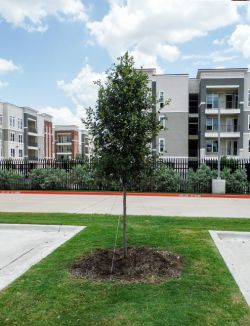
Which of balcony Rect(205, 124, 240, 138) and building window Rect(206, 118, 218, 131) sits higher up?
building window Rect(206, 118, 218, 131)

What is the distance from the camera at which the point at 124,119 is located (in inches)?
229

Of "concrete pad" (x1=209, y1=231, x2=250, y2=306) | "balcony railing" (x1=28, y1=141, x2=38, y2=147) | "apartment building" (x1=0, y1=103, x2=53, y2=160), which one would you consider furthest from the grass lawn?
"balcony railing" (x1=28, y1=141, x2=38, y2=147)

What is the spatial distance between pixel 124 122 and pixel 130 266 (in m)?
2.32

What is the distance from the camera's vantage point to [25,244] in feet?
25.2

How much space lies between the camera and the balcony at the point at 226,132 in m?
43.5

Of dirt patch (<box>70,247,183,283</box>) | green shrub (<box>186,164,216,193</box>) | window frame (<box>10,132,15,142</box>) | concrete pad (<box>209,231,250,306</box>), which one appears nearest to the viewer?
concrete pad (<box>209,231,250,306</box>)

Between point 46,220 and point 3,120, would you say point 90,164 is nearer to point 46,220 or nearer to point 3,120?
point 46,220

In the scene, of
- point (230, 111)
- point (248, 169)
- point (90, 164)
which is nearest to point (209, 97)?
point (230, 111)

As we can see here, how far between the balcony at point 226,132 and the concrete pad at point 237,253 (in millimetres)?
35606

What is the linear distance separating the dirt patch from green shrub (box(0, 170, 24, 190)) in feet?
53.5

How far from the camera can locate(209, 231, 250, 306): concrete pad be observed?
5.38 m

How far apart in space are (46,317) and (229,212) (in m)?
9.87

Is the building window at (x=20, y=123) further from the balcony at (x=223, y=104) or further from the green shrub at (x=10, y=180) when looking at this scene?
the green shrub at (x=10, y=180)

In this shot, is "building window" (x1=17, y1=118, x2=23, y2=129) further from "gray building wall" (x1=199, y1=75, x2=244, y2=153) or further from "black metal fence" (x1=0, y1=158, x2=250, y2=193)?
"black metal fence" (x1=0, y1=158, x2=250, y2=193)
